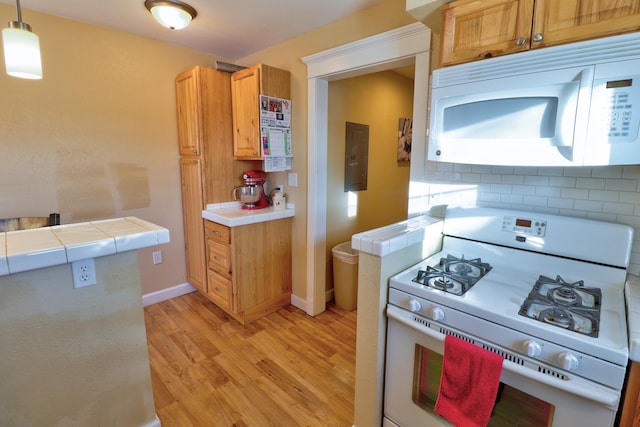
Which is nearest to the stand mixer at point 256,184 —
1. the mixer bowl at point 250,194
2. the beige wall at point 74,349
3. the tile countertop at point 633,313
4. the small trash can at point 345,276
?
the mixer bowl at point 250,194

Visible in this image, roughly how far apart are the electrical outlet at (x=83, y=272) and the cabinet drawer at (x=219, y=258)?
123cm

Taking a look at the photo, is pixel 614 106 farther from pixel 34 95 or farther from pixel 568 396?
pixel 34 95

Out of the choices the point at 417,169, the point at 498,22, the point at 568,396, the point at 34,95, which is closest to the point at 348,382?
the point at 568,396

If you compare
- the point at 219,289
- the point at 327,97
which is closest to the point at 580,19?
the point at 327,97

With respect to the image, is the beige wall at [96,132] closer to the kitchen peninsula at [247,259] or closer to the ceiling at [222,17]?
the ceiling at [222,17]

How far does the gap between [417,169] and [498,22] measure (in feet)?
2.70

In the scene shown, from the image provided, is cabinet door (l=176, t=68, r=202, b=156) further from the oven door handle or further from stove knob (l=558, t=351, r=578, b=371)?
stove knob (l=558, t=351, r=578, b=371)

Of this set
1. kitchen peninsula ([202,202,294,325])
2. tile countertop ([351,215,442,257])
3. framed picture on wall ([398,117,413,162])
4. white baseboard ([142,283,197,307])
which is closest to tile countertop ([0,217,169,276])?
tile countertop ([351,215,442,257])

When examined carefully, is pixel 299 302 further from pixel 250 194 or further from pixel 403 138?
pixel 403 138

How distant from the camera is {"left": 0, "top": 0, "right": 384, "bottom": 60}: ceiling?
2.04 meters

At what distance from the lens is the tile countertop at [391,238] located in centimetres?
129

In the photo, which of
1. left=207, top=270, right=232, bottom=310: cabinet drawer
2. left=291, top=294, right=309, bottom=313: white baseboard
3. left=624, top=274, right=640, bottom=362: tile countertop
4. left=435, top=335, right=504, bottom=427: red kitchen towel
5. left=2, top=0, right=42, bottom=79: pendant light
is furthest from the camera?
left=291, top=294, right=309, bottom=313: white baseboard

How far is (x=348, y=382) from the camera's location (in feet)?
6.42

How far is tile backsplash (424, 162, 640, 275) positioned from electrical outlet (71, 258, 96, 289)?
5.74ft
